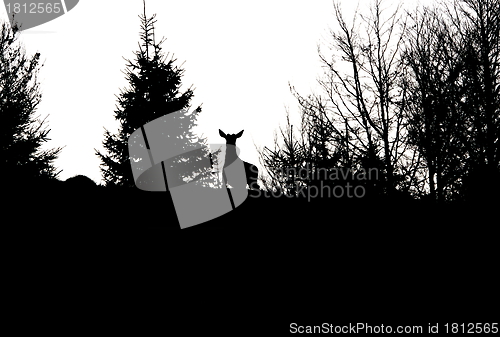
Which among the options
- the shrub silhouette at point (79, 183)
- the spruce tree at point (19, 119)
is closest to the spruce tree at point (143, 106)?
the spruce tree at point (19, 119)

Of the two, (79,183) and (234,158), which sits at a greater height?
(234,158)

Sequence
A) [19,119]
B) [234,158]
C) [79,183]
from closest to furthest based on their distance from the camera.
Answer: [79,183] < [234,158] < [19,119]

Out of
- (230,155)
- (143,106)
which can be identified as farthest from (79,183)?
(143,106)

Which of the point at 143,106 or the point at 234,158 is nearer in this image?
the point at 234,158

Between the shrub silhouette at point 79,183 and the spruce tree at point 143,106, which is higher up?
the spruce tree at point 143,106

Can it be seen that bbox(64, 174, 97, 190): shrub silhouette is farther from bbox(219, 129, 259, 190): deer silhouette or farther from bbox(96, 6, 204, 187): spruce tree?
bbox(96, 6, 204, 187): spruce tree

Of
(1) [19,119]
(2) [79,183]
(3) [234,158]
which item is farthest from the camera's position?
(1) [19,119]

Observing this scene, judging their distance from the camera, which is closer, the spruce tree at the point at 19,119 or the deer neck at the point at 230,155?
the deer neck at the point at 230,155

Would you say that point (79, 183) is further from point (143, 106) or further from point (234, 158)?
point (143, 106)

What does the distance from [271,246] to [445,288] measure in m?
2.46

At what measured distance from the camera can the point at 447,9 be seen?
12.1m

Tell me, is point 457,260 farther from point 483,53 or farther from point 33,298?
point 483,53

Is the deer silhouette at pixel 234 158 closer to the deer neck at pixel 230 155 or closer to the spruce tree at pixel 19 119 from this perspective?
the deer neck at pixel 230 155

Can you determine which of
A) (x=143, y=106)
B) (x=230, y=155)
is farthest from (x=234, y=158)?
(x=143, y=106)
